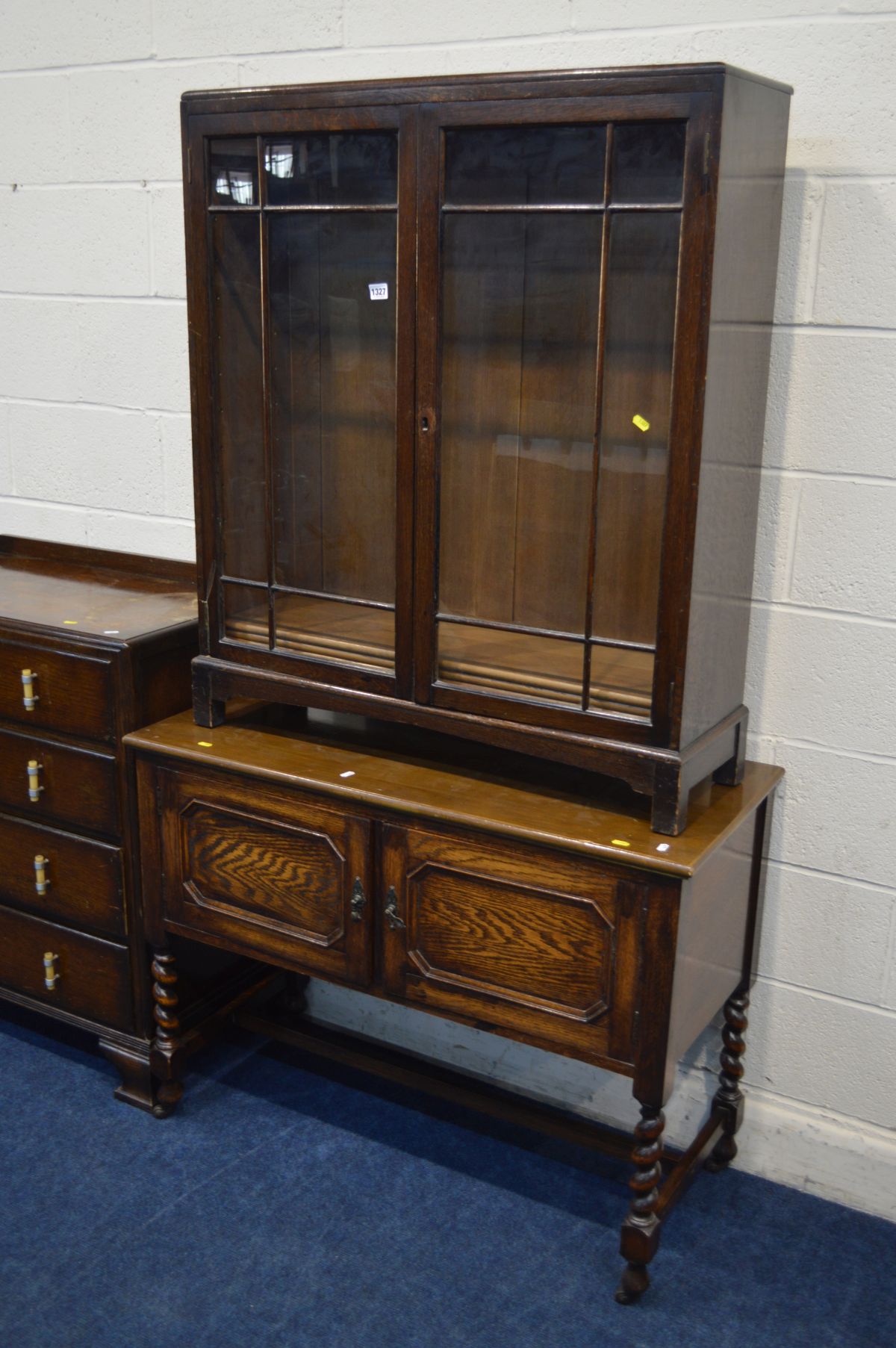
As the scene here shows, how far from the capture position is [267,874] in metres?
1.96

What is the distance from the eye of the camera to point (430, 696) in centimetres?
182

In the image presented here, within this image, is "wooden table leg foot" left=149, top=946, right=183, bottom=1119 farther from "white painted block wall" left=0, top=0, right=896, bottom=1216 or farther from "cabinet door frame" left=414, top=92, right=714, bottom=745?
"cabinet door frame" left=414, top=92, right=714, bottom=745

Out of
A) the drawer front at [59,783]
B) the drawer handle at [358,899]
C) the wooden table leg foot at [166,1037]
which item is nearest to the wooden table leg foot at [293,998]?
the wooden table leg foot at [166,1037]

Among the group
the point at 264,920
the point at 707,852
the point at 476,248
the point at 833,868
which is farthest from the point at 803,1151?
the point at 476,248

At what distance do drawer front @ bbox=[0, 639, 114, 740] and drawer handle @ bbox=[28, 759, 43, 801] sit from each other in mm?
64

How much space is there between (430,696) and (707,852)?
45 centimetres

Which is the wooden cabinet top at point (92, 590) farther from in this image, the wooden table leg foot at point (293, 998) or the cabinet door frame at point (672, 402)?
the wooden table leg foot at point (293, 998)

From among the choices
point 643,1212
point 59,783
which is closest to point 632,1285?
point 643,1212

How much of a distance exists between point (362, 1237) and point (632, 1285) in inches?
16.3

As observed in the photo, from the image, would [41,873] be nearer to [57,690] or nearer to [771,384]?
[57,690]

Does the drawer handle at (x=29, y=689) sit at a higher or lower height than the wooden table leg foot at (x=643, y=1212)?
higher

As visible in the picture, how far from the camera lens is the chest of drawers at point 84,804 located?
2.06 m

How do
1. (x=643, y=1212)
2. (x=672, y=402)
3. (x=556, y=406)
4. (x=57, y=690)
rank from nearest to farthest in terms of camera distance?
1. (x=672, y=402)
2. (x=556, y=406)
3. (x=643, y=1212)
4. (x=57, y=690)

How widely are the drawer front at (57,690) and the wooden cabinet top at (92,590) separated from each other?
5 cm
